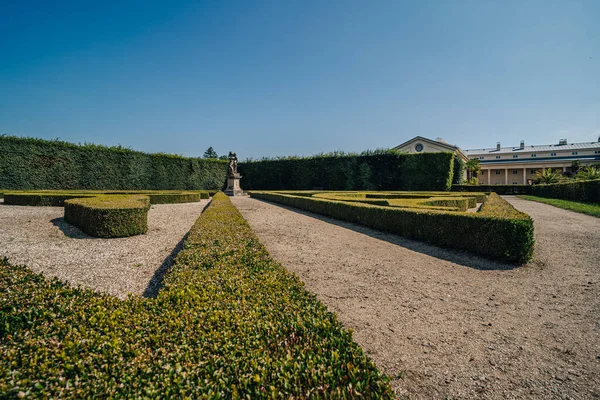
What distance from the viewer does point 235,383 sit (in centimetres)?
158

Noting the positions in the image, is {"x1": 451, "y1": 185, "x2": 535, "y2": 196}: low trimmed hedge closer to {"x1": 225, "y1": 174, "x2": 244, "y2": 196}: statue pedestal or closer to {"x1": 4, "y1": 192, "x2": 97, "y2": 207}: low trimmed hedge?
{"x1": 225, "y1": 174, "x2": 244, "y2": 196}: statue pedestal

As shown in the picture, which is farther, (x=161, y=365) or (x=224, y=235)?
(x=224, y=235)

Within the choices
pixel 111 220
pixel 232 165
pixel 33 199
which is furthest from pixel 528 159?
pixel 33 199

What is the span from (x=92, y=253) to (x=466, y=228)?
8.34 metres

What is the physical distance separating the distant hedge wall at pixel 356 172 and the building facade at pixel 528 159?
27.3 m

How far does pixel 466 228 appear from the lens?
640 centimetres

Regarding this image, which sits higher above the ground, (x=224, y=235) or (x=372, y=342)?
(x=224, y=235)

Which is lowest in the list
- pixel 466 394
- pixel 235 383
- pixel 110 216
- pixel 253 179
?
pixel 466 394

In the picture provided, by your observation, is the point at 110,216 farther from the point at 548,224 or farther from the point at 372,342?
the point at 548,224

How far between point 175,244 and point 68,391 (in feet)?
19.1

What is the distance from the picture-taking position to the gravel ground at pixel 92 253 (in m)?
4.62

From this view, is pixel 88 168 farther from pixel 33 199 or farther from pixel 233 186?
pixel 233 186

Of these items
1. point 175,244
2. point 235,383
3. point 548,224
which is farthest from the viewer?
point 548,224

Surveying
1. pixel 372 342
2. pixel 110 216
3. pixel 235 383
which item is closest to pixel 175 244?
pixel 110 216
